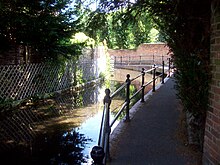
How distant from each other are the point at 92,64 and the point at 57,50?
18.7 feet

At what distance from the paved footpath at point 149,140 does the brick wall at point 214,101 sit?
0.76 meters

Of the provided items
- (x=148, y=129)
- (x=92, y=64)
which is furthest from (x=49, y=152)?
(x=92, y=64)

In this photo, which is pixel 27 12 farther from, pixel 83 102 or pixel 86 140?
pixel 86 140

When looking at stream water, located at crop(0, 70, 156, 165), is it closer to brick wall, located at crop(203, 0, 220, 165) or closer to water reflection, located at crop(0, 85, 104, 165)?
water reflection, located at crop(0, 85, 104, 165)

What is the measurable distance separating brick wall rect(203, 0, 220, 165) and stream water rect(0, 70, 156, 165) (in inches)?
85.8

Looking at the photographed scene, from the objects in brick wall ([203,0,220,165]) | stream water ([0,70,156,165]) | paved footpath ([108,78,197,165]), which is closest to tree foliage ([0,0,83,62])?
stream water ([0,70,156,165])

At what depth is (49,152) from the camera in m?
4.84

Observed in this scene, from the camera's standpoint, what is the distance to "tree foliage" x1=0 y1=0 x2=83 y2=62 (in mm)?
8180

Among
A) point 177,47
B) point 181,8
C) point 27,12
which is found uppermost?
point 27,12

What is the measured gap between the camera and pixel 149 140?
4.50 m

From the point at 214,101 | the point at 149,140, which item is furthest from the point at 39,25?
the point at 214,101

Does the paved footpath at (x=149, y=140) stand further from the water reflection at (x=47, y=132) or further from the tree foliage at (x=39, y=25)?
the tree foliage at (x=39, y=25)

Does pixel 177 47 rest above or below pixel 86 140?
above

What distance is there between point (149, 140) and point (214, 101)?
6.05ft
